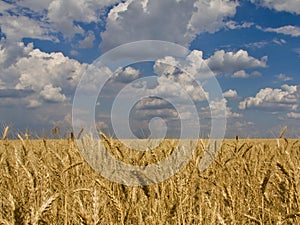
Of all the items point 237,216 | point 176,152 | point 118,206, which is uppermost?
point 176,152

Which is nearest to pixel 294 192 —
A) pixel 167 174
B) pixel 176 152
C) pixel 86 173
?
pixel 167 174

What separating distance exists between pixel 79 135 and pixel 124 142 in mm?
1217

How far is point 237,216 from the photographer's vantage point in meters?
2.98

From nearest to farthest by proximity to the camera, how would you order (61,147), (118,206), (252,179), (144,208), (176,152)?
(118,206) < (144,208) < (252,179) < (176,152) < (61,147)

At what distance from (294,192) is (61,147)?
4186 millimetres

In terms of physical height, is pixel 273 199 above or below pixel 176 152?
below

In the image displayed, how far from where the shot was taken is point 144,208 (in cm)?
319

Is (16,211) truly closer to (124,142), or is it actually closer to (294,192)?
(294,192)

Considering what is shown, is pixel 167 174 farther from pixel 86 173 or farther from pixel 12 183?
pixel 86 173

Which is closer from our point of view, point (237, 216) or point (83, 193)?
point (237, 216)

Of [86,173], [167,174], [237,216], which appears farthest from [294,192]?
[86,173]

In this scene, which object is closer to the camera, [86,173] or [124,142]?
[86,173]

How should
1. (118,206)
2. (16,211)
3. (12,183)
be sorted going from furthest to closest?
1. (12,183)
2. (118,206)
3. (16,211)

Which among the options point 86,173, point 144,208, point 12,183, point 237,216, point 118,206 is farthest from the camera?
point 86,173
